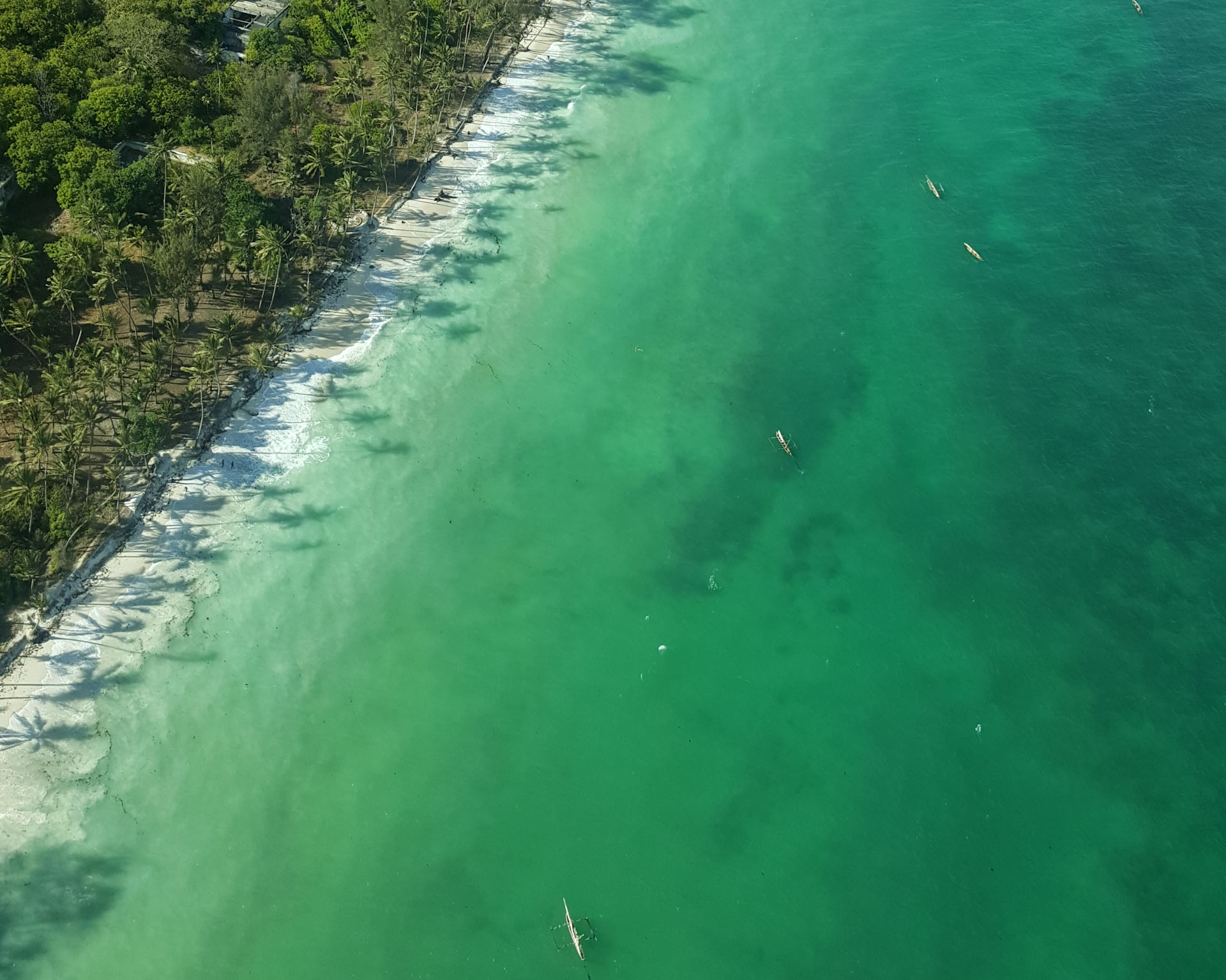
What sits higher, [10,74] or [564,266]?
[10,74]

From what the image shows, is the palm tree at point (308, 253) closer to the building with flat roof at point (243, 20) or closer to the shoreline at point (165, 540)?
the shoreline at point (165, 540)

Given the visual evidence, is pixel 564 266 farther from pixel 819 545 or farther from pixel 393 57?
pixel 819 545

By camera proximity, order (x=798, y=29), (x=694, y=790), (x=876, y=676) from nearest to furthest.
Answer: (x=694, y=790) < (x=876, y=676) < (x=798, y=29)

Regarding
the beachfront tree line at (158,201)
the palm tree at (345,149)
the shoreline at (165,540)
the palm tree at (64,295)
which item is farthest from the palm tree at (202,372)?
the palm tree at (345,149)

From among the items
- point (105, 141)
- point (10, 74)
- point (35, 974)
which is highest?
point (10, 74)

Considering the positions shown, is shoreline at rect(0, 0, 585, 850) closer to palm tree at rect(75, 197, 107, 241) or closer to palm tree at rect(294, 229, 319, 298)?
palm tree at rect(294, 229, 319, 298)

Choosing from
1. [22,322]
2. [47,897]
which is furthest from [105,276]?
[47,897]

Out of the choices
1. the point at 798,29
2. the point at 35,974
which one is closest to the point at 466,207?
Result: the point at 798,29
